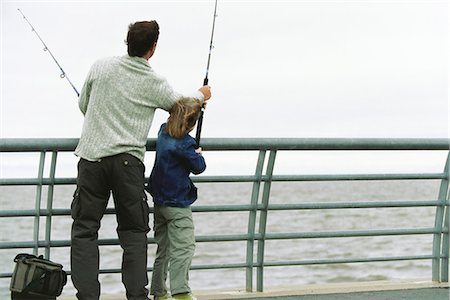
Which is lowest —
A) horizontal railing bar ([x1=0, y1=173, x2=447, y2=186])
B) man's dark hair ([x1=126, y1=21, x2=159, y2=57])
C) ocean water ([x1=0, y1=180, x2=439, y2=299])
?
ocean water ([x1=0, y1=180, x2=439, y2=299])

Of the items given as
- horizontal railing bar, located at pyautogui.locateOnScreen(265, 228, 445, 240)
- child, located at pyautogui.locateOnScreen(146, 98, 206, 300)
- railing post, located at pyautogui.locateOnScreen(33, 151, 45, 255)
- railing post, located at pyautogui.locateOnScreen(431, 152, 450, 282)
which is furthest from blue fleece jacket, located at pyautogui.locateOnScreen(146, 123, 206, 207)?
railing post, located at pyautogui.locateOnScreen(431, 152, 450, 282)

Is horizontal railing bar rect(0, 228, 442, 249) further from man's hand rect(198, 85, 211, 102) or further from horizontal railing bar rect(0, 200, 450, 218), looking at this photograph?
man's hand rect(198, 85, 211, 102)

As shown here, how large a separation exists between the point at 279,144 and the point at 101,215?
4.36 ft

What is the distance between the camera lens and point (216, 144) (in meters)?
6.95

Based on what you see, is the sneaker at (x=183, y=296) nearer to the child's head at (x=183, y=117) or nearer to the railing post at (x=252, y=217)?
the railing post at (x=252, y=217)

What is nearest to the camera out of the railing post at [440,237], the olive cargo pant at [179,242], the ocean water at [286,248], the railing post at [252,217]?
the olive cargo pant at [179,242]

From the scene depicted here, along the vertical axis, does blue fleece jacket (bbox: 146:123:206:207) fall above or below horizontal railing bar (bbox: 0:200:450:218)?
above

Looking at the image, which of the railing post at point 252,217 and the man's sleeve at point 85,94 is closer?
the man's sleeve at point 85,94

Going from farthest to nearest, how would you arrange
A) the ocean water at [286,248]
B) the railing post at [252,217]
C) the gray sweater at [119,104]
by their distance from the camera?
the ocean water at [286,248] < the railing post at [252,217] < the gray sweater at [119,104]

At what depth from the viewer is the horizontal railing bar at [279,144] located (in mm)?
6629

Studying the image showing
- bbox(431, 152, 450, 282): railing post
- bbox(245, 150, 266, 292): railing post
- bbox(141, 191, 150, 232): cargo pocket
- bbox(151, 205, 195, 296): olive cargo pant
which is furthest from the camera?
bbox(431, 152, 450, 282): railing post

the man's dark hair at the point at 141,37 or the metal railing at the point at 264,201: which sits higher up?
the man's dark hair at the point at 141,37

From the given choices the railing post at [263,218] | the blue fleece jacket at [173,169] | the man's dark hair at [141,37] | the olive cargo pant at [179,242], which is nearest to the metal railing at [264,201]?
the railing post at [263,218]

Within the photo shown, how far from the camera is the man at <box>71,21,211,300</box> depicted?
648cm
